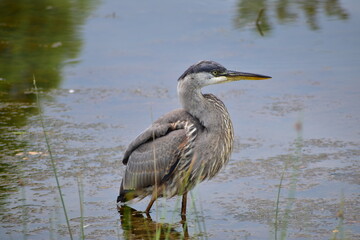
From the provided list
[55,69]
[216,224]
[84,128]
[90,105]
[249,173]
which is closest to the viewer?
[216,224]

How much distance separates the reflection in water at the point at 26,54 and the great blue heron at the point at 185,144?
1288mm

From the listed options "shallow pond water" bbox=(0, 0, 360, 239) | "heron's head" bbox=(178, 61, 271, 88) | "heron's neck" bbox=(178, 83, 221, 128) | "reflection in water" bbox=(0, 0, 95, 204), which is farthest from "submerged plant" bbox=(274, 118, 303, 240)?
"reflection in water" bbox=(0, 0, 95, 204)

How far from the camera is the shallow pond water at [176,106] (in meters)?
6.31

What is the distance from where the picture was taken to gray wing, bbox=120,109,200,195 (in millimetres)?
6484

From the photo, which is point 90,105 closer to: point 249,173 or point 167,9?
point 249,173

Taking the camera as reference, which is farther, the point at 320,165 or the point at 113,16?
the point at 113,16

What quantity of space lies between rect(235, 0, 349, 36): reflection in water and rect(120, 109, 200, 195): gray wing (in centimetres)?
528

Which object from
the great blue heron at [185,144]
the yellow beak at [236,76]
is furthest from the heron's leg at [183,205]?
the yellow beak at [236,76]

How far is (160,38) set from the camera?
37.7 feet

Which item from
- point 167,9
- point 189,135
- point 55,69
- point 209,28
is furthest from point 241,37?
point 189,135

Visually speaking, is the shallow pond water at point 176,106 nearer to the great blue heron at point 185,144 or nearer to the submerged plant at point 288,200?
the submerged plant at point 288,200

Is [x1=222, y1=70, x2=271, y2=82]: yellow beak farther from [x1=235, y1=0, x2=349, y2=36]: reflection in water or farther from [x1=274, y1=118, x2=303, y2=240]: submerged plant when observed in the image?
[x1=235, y1=0, x2=349, y2=36]: reflection in water

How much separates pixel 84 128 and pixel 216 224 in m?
2.87

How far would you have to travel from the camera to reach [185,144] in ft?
21.2
